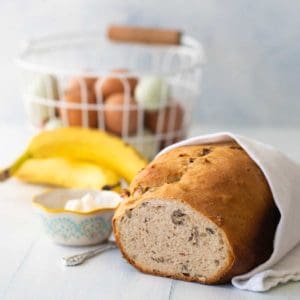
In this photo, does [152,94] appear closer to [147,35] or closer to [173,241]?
[147,35]

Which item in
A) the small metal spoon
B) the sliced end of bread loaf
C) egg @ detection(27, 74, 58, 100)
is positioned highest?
the sliced end of bread loaf

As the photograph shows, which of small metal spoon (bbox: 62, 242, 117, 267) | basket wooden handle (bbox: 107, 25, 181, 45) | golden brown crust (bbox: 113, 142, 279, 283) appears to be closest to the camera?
golden brown crust (bbox: 113, 142, 279, 283)

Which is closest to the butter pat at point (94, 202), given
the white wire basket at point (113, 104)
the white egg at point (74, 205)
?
the white egg at point (74, 205)

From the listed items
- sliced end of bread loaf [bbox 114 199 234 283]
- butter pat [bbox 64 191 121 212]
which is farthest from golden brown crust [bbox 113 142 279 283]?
butter pat [bbox 64 191 121 212]

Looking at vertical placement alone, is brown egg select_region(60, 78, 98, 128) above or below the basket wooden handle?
below

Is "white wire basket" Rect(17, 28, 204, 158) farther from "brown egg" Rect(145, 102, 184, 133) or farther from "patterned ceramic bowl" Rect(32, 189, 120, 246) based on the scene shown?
"patterned ceramic bowl" Rect(32, 189, 120, 246)

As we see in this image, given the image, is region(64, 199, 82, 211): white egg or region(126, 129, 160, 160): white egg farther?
region(126, 129, 160, 160): white egg
